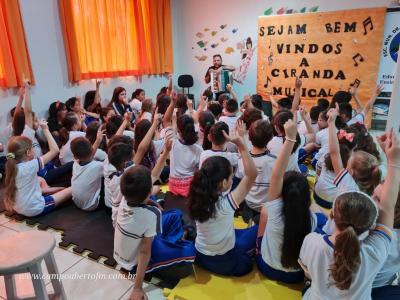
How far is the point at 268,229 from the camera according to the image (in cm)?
153

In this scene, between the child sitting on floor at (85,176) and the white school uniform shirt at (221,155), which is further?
the child sitting on floor at (85,176)

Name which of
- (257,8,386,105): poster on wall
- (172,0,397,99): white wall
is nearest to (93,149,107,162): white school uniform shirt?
(257,8,386,105): poster on wall

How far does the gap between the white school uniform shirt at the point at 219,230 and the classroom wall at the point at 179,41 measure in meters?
3.25

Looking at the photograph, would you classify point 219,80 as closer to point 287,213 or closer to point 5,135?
point 5,135

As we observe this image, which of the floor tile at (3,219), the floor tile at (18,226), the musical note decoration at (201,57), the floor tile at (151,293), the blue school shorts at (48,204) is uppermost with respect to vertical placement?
the musical note decoration at (201,57)

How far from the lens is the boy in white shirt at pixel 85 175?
7.54ft

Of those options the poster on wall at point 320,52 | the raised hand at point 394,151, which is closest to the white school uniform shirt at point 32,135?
the raised hand at point 394,151

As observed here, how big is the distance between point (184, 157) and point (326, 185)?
1.16 m

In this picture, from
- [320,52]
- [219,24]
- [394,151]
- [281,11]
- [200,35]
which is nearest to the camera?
[394,151]

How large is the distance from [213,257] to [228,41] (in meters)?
5.04

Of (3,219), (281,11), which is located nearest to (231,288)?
(3,219)

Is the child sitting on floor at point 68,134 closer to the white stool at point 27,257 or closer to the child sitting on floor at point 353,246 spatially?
the white stool at point 27,257

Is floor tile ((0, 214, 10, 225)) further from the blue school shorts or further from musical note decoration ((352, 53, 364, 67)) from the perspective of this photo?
musical note decoration ((352, 53, 364, 67))

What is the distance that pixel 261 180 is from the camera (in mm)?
2145
